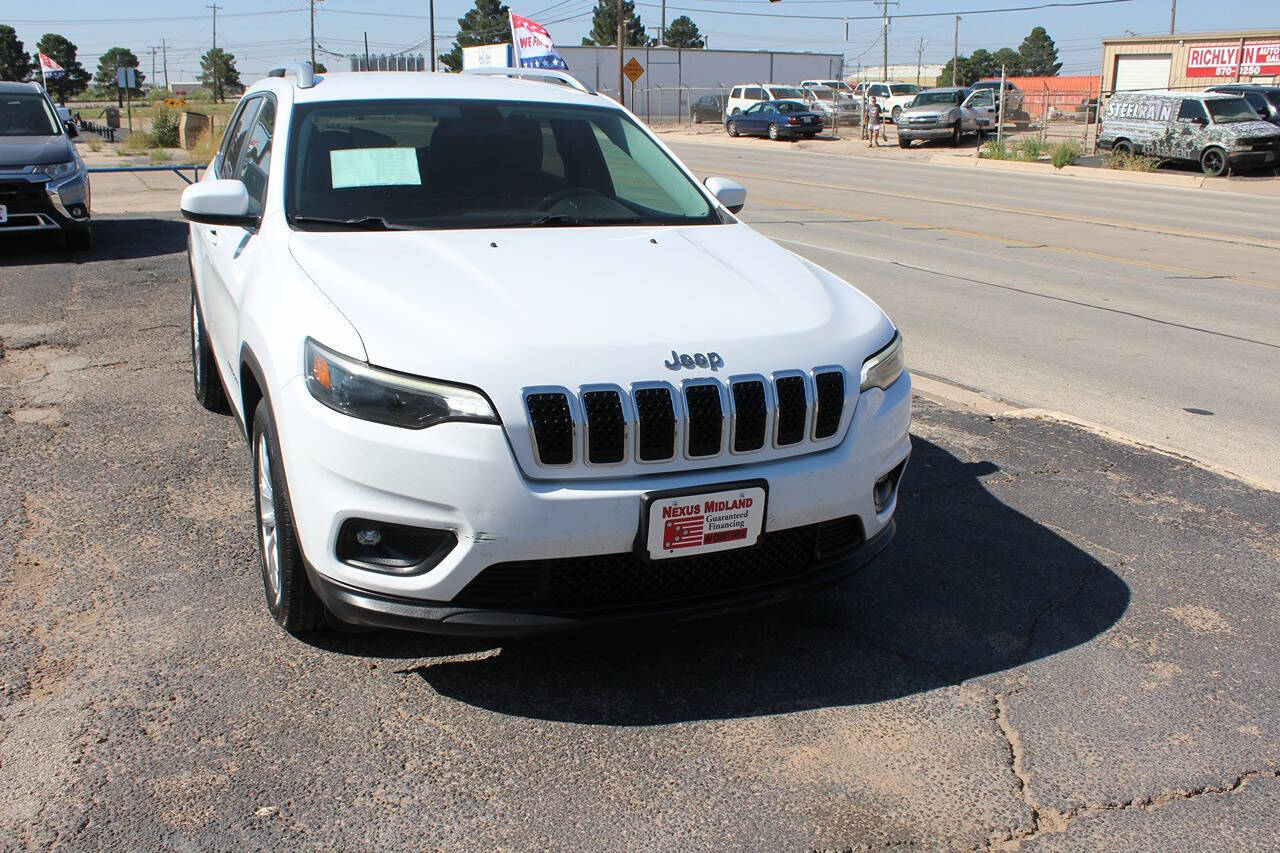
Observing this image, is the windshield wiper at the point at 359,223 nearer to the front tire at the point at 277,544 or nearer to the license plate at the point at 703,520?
the front tire at the point at 277,544

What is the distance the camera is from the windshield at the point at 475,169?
14.3 ft

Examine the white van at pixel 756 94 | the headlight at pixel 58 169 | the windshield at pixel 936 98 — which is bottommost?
the headlight at pixel 58 169

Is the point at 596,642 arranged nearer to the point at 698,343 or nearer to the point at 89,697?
the point at 698,343

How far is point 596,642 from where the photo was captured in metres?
3.80

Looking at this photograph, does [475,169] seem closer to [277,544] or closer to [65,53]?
[277,544]

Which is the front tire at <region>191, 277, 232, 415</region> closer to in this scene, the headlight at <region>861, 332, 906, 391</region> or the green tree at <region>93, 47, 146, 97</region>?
the headlight at <region>861, 332, 906, 391</region>

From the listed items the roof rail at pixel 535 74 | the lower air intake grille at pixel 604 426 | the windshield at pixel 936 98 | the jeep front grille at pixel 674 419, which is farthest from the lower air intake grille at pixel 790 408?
the windshield at pixel 936 98

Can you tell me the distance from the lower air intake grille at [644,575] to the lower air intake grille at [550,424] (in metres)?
0.30

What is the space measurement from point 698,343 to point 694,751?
1143mm

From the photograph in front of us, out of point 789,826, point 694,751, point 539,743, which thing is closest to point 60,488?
point 539,743

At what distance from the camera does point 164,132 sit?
3569cm

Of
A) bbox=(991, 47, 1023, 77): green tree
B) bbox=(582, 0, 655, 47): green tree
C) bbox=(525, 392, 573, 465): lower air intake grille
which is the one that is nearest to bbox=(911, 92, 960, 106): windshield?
bbox=(525, 392, 573, 465): lower air intake grille

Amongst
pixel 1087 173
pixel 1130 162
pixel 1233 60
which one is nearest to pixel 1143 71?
pixel 1233 60

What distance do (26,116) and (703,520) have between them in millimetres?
12208
